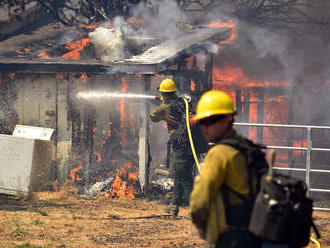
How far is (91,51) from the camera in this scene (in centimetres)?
1205

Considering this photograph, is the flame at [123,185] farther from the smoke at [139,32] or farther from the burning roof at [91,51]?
the smoke at [139,32]

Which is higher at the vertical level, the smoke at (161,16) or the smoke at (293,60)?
the smoke at (161,16)

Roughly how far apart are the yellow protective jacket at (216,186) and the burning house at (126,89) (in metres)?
6.65

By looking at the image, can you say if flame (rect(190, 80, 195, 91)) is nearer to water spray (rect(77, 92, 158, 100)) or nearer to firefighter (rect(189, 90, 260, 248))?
water spray (rect(77, 92, 158, 100))

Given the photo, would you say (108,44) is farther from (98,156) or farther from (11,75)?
(98,156)

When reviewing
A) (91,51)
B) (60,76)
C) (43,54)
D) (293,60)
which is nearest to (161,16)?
(293,60)

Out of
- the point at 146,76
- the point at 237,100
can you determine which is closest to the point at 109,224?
the point at 146,76

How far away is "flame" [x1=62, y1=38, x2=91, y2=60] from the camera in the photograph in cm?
1137

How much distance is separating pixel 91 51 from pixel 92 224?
557 cm

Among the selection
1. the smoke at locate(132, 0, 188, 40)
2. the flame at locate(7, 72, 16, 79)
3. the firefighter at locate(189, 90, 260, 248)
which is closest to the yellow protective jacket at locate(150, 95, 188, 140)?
the flame at locate(7, 72, 16, 79)

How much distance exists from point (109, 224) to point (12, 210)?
183cm

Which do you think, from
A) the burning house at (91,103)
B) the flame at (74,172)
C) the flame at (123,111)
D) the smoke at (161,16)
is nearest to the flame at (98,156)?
the burning house at (91,103)

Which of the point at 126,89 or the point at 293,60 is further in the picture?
the point at 293,60

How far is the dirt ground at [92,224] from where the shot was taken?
671 cm
